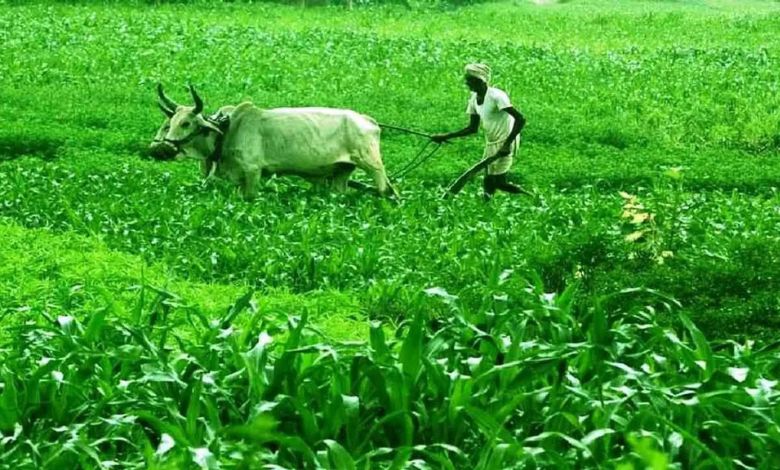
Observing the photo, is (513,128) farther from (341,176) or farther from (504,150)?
(341,176)

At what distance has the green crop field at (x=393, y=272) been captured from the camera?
5.25 m

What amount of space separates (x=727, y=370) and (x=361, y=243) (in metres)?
5.61

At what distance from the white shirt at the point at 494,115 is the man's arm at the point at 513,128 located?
10cm

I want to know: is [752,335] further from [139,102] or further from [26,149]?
[139,102]

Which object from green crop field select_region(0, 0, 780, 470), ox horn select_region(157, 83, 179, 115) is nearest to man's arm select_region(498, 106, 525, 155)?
green crop field select_region(0, 0, 780, 470)

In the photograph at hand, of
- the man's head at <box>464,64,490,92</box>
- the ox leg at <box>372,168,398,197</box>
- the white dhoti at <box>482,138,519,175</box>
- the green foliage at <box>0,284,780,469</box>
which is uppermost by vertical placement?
the green foliage at <box>0,284,780,469</box>

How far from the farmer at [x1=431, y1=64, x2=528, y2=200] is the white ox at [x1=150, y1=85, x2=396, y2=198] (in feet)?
2.40

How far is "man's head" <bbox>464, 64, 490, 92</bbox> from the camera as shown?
12.8 metres

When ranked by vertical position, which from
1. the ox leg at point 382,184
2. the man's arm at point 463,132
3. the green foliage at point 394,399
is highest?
the green foliage at point 394,399

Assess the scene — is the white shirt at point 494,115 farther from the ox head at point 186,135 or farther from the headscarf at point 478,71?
the ox head at point 186,135

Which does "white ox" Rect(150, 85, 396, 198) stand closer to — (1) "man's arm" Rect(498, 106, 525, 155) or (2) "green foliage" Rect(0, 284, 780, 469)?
(1) "man's arm" Rect(498, 106, 525, 155)

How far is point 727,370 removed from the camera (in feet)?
18.3

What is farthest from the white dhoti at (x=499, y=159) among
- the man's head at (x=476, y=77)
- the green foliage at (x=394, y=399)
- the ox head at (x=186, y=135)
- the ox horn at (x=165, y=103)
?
the green foliage at (x=394, y=399)

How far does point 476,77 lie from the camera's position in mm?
12820
